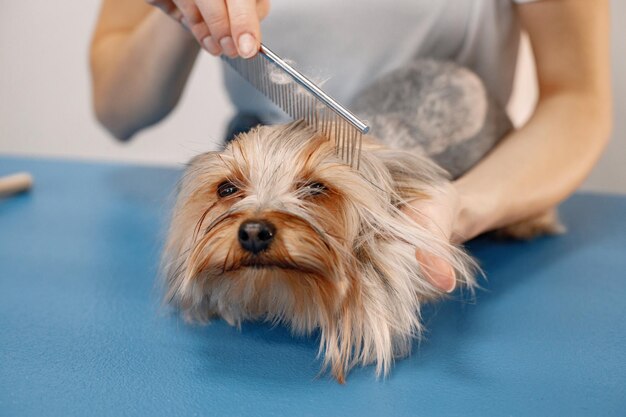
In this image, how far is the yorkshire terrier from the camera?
85 cm

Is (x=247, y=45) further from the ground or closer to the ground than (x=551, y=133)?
further from the ground

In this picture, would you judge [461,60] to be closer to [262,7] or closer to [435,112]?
[435,112]

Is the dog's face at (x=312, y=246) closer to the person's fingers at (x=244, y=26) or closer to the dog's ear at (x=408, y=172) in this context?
the dog's ear at (x=408, y=172)

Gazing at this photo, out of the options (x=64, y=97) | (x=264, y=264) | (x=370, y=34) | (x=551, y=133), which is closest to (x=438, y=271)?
(x=264, y=264)

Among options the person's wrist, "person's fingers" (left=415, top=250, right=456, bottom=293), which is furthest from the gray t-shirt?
"person's fingers" (left=415, top=250, right=456, bottom=293)

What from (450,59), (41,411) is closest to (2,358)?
(41,411)

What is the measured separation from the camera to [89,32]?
272 centimetres

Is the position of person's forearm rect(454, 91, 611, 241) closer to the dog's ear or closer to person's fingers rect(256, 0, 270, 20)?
the dog's ear

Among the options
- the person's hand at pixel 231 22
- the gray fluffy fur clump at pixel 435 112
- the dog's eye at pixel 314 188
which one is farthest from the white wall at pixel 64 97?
the dog's eye at pixel 314 188

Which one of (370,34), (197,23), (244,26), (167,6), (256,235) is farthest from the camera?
(370,34)

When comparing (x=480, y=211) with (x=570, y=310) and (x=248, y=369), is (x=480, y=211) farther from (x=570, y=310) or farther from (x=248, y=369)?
(x=248, y=369)

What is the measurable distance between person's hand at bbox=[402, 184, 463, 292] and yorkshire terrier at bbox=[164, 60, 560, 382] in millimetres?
11

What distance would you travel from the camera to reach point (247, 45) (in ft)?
3.02

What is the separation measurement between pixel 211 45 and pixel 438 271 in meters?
0.49
